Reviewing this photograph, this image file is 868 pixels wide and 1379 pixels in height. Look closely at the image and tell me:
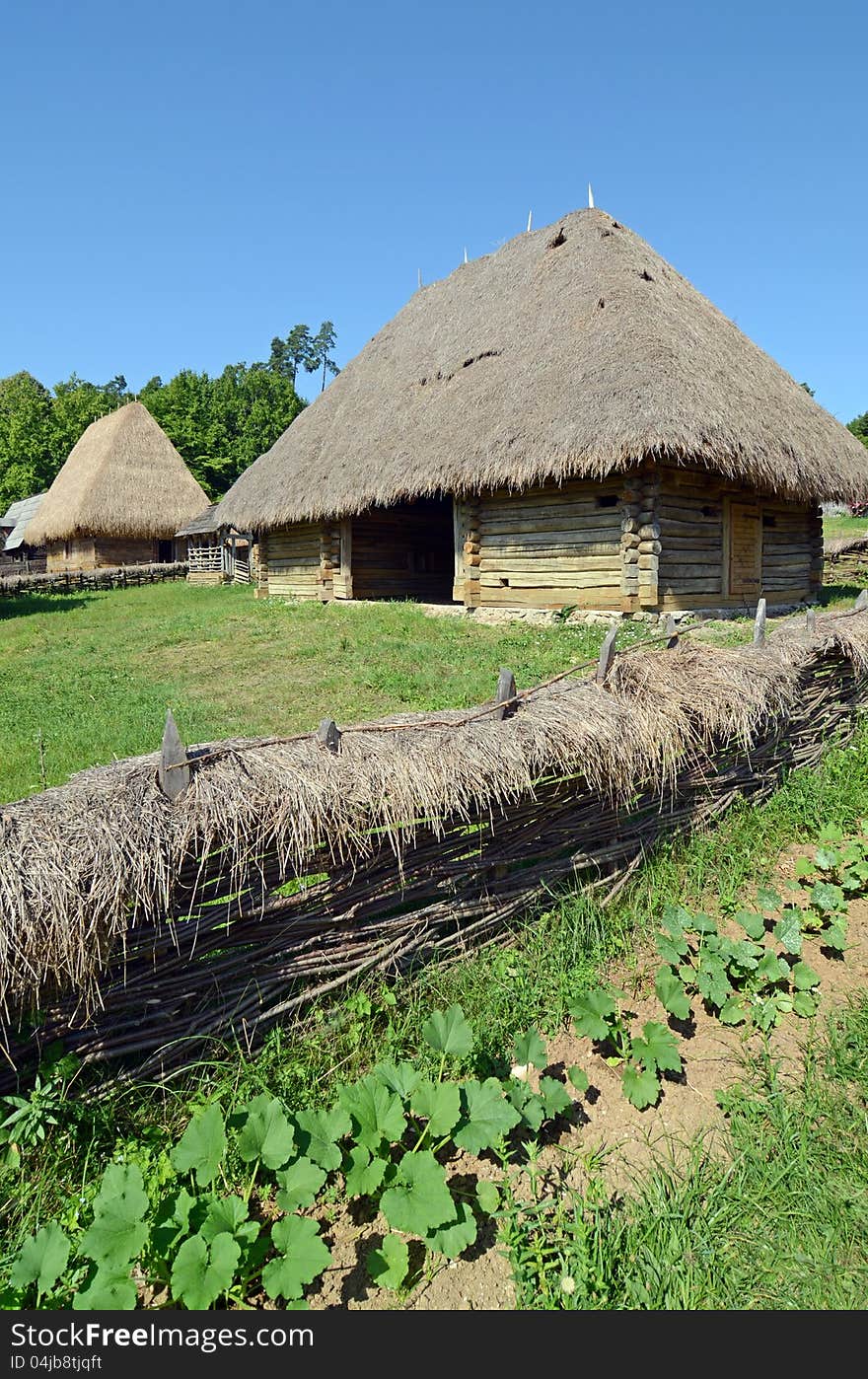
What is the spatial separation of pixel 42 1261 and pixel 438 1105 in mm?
1056

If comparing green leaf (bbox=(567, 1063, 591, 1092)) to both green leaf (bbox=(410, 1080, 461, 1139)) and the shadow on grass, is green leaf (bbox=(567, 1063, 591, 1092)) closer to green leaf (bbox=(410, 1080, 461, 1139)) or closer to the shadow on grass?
green leaf (bbox=(410, 1080, 461, 1139))

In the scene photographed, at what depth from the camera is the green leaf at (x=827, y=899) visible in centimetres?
353

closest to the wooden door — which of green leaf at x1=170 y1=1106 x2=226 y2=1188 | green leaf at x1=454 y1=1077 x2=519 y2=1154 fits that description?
green leaf at x1=454 y1=1077 x2=519 y2=1154

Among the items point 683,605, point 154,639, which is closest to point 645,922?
point 683,605

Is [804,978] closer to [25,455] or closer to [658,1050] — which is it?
[658,1050]

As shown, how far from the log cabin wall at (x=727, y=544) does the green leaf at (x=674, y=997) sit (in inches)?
341

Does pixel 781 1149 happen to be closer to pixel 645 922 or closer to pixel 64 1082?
pixel 645 922

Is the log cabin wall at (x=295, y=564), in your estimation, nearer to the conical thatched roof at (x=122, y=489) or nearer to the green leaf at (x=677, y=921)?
the conical thatched roof at (x=122, y=489)

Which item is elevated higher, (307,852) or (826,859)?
(307,852)

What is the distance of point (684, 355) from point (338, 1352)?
12397 millimetres

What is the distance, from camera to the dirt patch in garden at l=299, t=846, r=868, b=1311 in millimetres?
1972

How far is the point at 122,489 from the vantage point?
29141 mm

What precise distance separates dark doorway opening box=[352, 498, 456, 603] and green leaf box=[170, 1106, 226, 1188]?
14.0 m

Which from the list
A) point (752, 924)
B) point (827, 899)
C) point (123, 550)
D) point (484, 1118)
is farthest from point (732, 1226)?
point (123, 550)
